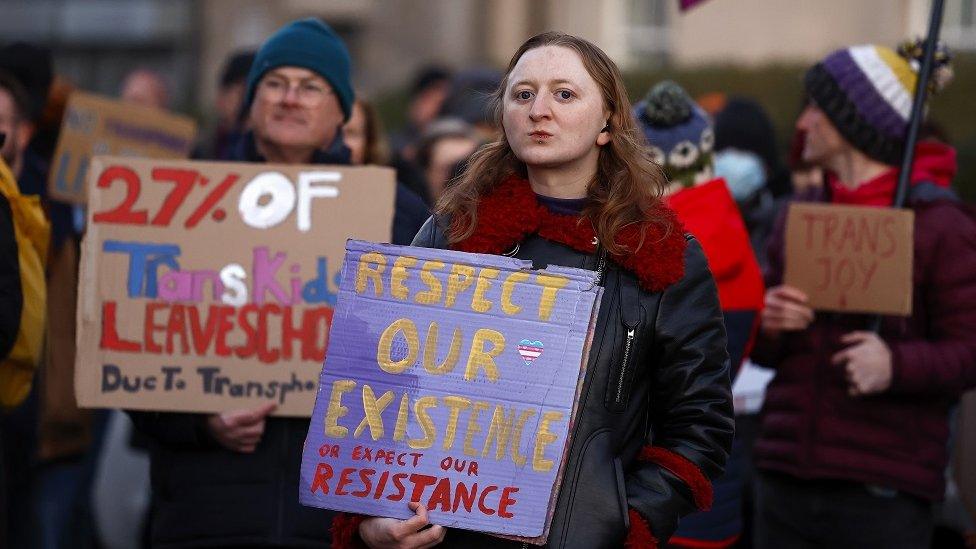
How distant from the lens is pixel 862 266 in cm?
508

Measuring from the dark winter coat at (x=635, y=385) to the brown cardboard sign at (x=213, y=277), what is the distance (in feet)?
3.53

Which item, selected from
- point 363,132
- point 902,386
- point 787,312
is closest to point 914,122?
point 787,312

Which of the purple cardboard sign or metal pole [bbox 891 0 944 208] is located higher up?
metal pole [bbox 891 0 944 208]

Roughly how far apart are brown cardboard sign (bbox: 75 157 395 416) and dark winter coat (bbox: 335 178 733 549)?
1.07m

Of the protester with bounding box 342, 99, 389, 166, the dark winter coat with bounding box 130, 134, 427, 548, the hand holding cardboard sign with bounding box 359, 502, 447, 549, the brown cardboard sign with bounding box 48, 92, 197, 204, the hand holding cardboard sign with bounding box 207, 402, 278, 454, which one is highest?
the protester with bounding box 342, 99, 389, 166

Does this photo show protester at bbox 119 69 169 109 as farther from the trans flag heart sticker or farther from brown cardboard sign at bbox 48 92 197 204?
the trans flag heart sticker

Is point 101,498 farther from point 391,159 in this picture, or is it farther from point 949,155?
point 949,155

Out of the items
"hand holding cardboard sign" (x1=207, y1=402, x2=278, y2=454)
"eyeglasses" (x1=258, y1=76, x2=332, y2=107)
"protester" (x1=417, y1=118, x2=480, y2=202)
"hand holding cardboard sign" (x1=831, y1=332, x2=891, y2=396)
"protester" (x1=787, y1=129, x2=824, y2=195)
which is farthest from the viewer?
"protester" (x1=417, y1=118, x2=480, y2=202)

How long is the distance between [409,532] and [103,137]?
13.4 ft

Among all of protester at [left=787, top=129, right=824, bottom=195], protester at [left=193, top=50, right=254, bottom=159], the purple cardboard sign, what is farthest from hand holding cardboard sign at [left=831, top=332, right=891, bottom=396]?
protester at [left=193, top=50, right=254, bottom=159]

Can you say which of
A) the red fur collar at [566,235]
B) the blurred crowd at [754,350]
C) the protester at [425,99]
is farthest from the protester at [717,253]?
the protester at [425,99]

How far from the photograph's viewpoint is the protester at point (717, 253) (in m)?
4.97

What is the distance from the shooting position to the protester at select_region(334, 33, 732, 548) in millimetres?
3566

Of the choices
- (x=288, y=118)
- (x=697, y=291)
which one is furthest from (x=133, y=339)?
(x=697, y=291)
